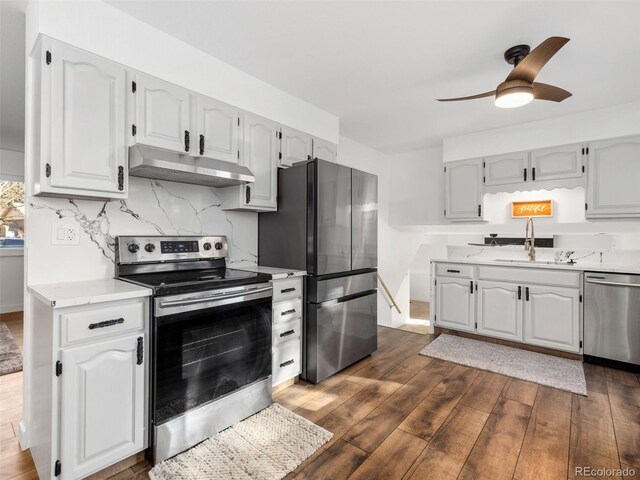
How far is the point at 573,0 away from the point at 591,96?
164 cm

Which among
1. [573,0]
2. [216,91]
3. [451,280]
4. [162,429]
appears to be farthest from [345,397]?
[573,0]

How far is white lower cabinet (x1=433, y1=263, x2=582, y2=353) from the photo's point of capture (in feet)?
10.7

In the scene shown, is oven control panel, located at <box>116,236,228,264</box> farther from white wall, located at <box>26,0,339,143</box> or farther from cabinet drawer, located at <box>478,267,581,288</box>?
cabinet drawer, located at <box>478,267,581,288</box>

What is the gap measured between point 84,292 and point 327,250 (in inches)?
65.1

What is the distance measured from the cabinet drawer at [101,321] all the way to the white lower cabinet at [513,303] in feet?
11.1

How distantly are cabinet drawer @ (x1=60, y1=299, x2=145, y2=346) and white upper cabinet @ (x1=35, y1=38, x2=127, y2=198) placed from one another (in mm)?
697

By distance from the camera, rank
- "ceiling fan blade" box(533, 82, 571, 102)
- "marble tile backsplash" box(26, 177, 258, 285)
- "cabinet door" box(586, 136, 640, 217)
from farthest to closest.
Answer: "cabinet door" box(586, 136, 640, 217) → "ceiling fan blade" box(533, 82, 571, 102) → "marble tile backsplash" box(26, 177, 258, 285)

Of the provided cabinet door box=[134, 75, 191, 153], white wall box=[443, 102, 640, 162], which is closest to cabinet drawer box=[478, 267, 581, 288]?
white wall box=[443, 102, 640, 162]

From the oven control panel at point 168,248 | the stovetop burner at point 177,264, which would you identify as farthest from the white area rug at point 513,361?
the oven control panel at point 168,248

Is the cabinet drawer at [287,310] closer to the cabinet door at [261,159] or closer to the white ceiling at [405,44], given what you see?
the cabinet door at [261,159]

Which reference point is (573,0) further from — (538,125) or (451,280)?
(451,280)

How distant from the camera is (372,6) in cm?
192

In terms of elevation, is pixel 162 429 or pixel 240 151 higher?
pixel 240 151

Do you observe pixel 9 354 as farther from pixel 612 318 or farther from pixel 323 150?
pixel 612 318
